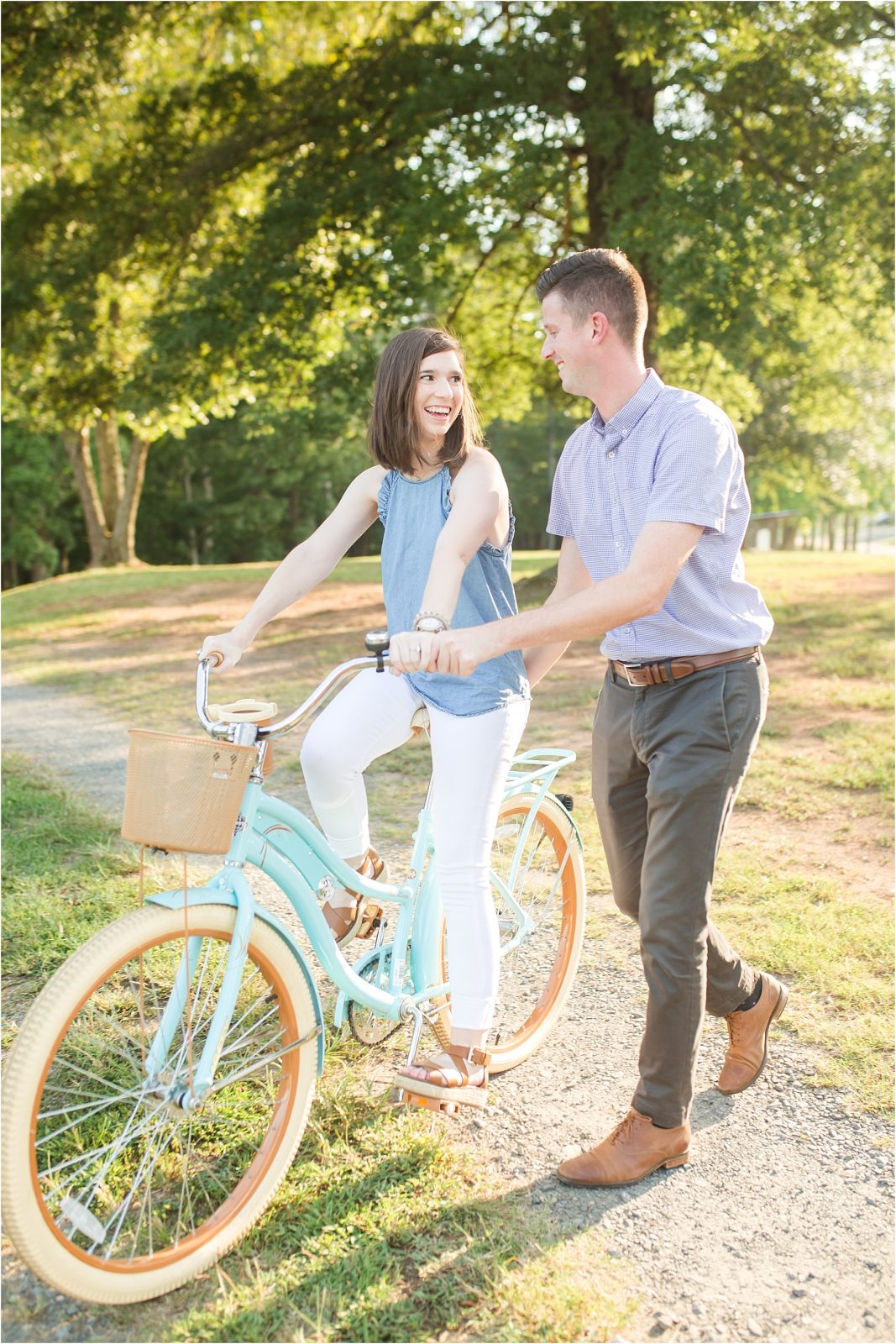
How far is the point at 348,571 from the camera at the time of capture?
1948cm

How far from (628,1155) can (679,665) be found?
1.24 meters

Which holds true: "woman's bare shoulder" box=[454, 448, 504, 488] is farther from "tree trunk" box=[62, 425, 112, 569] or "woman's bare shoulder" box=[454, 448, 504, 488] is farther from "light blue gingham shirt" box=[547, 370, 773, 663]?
"tree trunk" box=[62, 425, 112, 569]

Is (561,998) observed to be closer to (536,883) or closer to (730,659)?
(536,883)

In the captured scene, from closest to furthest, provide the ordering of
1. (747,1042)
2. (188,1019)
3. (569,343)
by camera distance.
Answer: (188,1019) → (569,343) → (747,1042)

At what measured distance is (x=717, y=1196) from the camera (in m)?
2.77

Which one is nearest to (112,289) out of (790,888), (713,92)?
(713,92)

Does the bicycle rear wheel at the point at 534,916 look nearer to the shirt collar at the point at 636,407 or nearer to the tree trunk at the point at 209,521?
the shirt collar at the point at 636,407

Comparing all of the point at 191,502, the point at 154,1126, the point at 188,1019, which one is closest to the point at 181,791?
the point at 188,1019

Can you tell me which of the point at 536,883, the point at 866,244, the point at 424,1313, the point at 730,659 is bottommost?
the point at 424,1313

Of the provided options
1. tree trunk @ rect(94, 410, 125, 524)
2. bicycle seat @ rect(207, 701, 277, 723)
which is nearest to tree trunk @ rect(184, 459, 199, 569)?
tree trunk @ rect(94, 410, 125, 524)

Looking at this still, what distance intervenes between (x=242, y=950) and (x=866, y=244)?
11.6 meters

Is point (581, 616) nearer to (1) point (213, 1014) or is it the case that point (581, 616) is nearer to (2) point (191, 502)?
(1) point (213, 1014)

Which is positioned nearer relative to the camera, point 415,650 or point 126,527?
point 415,650

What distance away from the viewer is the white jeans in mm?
2830
